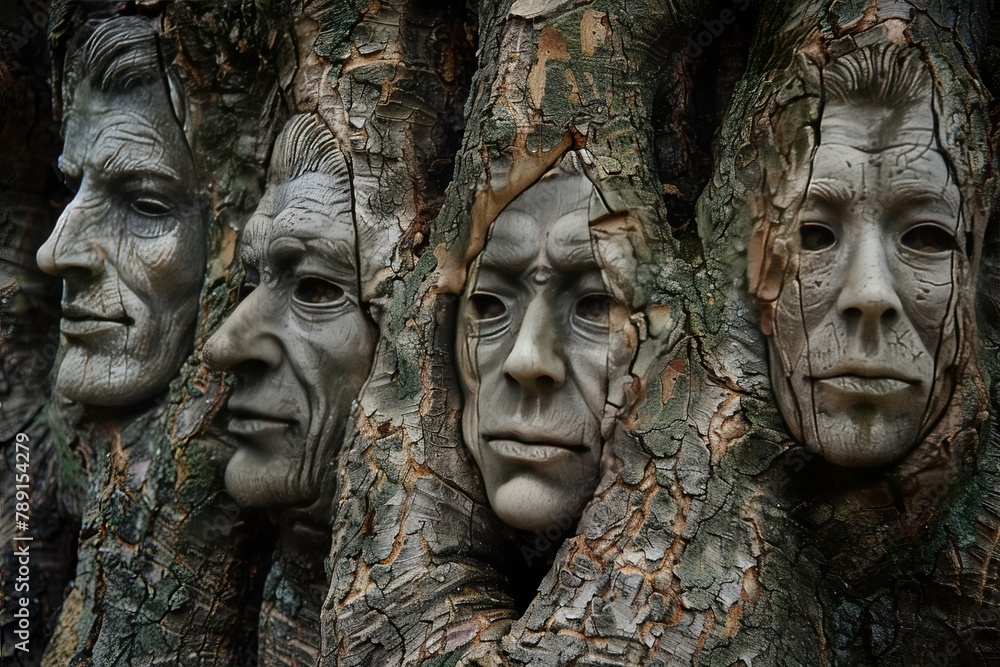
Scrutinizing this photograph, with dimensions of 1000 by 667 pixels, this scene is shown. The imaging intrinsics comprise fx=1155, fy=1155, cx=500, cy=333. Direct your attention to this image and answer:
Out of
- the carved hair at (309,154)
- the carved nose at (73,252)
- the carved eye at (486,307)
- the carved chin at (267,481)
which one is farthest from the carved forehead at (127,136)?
the carved eye at (486,307)

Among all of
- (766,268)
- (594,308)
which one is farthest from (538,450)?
(766,268)

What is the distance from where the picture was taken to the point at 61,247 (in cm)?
392

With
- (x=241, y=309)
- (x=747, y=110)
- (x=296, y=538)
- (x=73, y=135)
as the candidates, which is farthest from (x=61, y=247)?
(x=747, y=110)

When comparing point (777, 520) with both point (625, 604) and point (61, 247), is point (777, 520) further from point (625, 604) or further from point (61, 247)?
point (61, 247)

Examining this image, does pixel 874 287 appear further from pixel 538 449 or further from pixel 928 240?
pixel 538 449

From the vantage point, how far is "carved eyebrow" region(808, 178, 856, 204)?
8.68 ft

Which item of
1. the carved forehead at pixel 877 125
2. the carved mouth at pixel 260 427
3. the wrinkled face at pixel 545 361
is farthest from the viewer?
the carved mouth at pixel 260 427

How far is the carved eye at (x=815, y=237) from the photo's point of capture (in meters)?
2.70

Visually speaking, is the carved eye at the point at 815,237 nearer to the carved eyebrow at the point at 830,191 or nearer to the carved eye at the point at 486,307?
the carved eyebrow at the point at 830,191

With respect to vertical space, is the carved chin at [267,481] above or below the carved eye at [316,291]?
below

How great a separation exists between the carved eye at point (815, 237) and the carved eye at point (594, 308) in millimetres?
495

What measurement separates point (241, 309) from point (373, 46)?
0.89 m

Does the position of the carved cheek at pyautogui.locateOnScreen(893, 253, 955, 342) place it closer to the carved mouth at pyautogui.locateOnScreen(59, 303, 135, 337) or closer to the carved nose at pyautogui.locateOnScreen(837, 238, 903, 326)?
the carved nose at pyautogui.locateOnScreen(837, 238, 903, 326)

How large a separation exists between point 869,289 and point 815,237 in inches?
9.3
